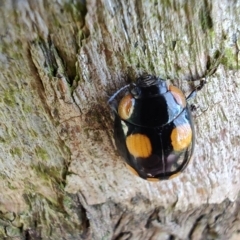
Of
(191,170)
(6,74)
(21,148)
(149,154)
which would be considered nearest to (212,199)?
(191,170)

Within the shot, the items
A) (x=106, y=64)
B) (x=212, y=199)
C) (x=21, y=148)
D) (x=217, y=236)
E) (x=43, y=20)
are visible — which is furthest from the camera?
(x=217, y=236)

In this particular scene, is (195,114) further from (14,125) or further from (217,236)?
(217,236)

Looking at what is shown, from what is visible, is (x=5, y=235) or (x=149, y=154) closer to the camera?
(x=149, y=154)

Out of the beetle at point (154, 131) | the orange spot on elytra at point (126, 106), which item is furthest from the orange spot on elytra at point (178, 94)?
the orange spot on elytra at point (126, 106)

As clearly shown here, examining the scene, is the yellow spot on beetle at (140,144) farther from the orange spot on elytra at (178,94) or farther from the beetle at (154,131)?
the orange spot on elytra at (178,94)

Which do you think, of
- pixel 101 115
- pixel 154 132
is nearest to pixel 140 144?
pixel 154 132

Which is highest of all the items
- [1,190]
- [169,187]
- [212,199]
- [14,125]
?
[14,125]

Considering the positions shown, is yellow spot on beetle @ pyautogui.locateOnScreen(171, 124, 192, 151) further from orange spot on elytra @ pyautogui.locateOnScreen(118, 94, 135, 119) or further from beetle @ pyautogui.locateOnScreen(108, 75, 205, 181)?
orange spot on elytra @ pyautogui.locateOnScreen(118, 94, 135, 119)

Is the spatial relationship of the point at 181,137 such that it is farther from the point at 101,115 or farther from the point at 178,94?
the point at 101,115
